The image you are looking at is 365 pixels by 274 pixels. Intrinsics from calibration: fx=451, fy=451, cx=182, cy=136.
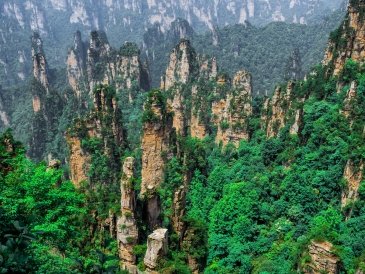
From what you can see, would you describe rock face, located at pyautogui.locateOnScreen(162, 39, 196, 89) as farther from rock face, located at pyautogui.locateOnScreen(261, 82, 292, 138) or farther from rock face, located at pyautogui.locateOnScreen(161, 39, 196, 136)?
rock face, located at pyautogui.locateOnScreen(261, 82, 292, 138)

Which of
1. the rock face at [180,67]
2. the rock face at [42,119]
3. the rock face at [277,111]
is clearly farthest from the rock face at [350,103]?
the rock face at [42,119]

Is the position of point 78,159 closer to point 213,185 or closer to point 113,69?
point 213,185

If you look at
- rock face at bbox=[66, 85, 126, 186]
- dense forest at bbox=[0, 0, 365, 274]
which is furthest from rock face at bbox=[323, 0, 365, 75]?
rock face at bbox=[66, 85, 126, 186]

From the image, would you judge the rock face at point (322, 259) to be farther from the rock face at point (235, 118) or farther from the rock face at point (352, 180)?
the rock face at point (235, 118)

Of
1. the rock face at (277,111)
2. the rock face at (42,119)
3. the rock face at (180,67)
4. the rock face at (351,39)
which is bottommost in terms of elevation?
the rock face at (42,119)

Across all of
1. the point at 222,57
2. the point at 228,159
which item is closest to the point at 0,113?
the point at 222,57

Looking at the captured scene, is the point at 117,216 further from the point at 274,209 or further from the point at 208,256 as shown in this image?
the point at 274,209
